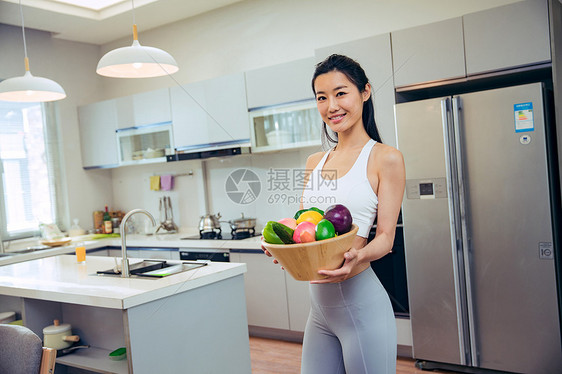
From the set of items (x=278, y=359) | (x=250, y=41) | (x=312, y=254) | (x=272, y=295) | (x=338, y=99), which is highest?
(x=250, y=41)

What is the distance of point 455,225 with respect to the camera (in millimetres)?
2557

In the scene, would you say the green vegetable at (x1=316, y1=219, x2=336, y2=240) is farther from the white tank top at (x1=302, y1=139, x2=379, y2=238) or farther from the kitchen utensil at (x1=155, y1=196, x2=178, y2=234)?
the kitchen utensil at (x1=155, y1=196, x2=178, y2=234)

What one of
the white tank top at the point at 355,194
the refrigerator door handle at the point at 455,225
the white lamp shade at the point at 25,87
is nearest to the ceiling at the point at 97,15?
the white lamp shade at the point at 25,87

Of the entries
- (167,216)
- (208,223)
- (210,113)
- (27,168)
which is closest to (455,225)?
(208,223)

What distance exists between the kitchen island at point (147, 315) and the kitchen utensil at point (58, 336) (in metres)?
0.08

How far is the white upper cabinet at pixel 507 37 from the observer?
7.92ft

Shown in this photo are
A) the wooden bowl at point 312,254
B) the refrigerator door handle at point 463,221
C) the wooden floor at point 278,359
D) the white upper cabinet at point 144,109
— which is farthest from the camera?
the white upper cabinet at point 144,109

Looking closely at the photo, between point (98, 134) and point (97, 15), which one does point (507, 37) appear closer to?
point (97, 15)

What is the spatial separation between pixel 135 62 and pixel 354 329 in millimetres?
1670

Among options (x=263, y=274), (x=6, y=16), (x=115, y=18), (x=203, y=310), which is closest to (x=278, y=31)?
(x=115, y=18)

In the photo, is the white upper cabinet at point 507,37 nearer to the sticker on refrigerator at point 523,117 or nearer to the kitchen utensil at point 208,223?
the sticker on refrigerator at point 523,117

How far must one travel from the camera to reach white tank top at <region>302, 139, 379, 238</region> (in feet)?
4.00

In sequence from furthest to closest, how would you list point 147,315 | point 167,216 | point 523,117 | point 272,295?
point 167,216 → point 272,295 → point 523,117 → point 147,315

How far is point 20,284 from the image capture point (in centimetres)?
223
